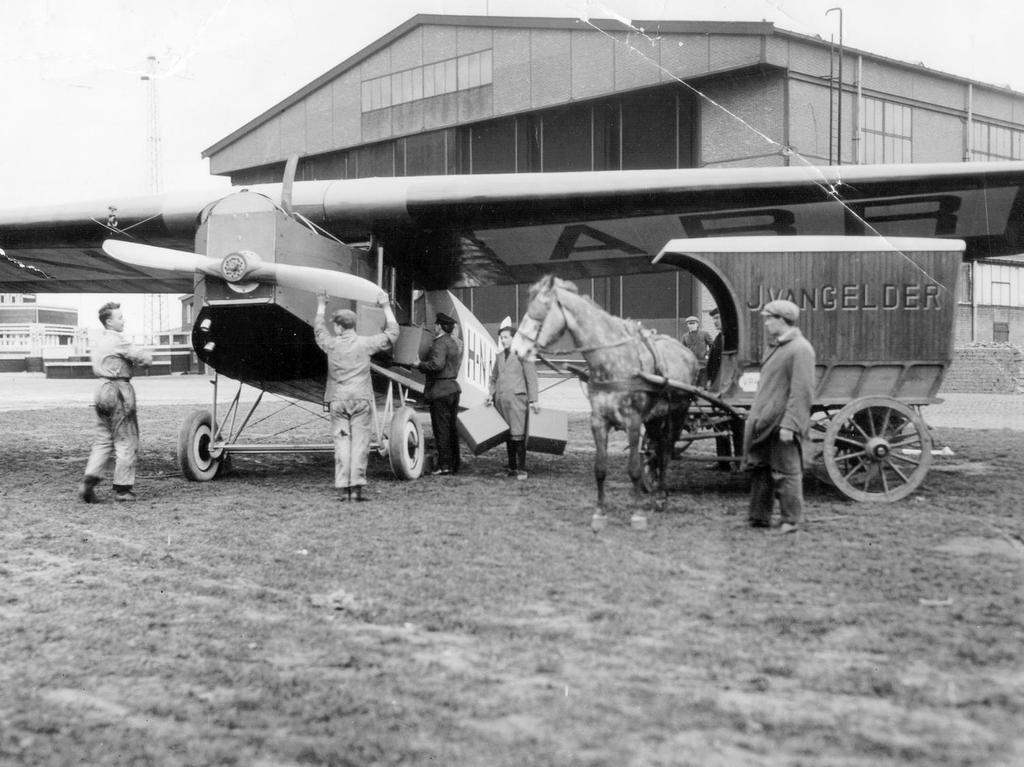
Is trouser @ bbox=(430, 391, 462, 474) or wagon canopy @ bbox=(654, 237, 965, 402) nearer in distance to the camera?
wagon canopy @ bbox=(654, 237, 965, 402)

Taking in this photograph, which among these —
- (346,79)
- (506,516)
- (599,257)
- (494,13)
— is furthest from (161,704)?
(346,79)

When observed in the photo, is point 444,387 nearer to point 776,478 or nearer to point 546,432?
point 546,432

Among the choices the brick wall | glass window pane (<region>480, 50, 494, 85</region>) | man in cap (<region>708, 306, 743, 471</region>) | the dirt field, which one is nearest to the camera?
the dirt field

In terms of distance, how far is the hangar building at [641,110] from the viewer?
2550 cm

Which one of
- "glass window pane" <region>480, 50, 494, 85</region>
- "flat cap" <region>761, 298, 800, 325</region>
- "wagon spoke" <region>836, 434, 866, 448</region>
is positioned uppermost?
"glass window pane" <region>480, 50, 494, 85</region>

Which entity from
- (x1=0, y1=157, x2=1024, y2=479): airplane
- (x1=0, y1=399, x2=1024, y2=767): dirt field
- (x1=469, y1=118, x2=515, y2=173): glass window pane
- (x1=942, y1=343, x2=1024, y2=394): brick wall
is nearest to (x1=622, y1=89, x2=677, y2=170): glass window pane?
(x1=469, y1=118, x2=515, y2=173): glass window pane

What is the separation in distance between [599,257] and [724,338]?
10.4ft

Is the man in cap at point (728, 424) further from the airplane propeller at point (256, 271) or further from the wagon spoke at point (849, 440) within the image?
the airplane propeller at point (256, 271)

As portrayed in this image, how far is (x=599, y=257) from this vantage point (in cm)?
1106

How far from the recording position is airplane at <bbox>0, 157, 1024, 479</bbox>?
A: 8.12 meters

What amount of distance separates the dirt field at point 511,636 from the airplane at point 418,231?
2.02 m

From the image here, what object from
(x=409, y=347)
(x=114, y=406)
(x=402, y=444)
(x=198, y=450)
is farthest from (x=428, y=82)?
(x=114, y=406)

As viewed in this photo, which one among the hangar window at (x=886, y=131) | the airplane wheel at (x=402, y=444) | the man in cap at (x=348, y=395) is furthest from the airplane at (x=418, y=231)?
the hangar window at (x=886, y=131)

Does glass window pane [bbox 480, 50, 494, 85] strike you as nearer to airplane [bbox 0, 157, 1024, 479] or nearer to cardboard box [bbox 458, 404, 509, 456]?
airplane [bbox 0, 157, 1024, 479]
